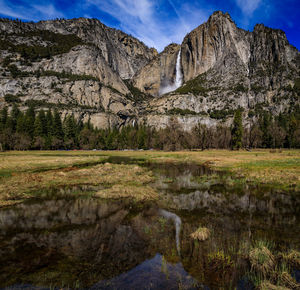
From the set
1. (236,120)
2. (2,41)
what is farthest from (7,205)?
(2,41)

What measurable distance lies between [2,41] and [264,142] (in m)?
256

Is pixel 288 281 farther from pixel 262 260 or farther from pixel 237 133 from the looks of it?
pixel 237 133

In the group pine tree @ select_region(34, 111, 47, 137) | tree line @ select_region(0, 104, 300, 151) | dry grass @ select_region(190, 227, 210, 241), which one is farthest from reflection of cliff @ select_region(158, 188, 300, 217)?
pine tree @ select_region(34, 111, 47, 137)

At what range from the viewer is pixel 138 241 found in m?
8.94

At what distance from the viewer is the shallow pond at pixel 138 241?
626cm

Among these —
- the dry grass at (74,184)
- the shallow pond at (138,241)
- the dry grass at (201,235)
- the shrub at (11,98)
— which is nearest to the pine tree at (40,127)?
the shrub at (11,98)

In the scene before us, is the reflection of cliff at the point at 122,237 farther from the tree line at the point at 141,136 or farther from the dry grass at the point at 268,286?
the tree line at the point at 141,136

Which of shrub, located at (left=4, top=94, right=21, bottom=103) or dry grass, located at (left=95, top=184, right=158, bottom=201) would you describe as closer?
dry grass, located at (left=95, top=184, right=158, bottom=201)

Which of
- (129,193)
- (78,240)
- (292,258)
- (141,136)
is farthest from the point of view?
(141,136)

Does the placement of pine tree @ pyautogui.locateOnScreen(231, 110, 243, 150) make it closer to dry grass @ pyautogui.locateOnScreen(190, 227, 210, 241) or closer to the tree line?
the tree line

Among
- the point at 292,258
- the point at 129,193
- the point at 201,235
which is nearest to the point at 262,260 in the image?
the point at 292,258

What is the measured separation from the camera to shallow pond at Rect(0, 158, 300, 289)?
6262 millimetres

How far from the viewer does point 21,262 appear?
7.07 metres

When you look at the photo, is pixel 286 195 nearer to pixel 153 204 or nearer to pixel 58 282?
pixel 153 204
